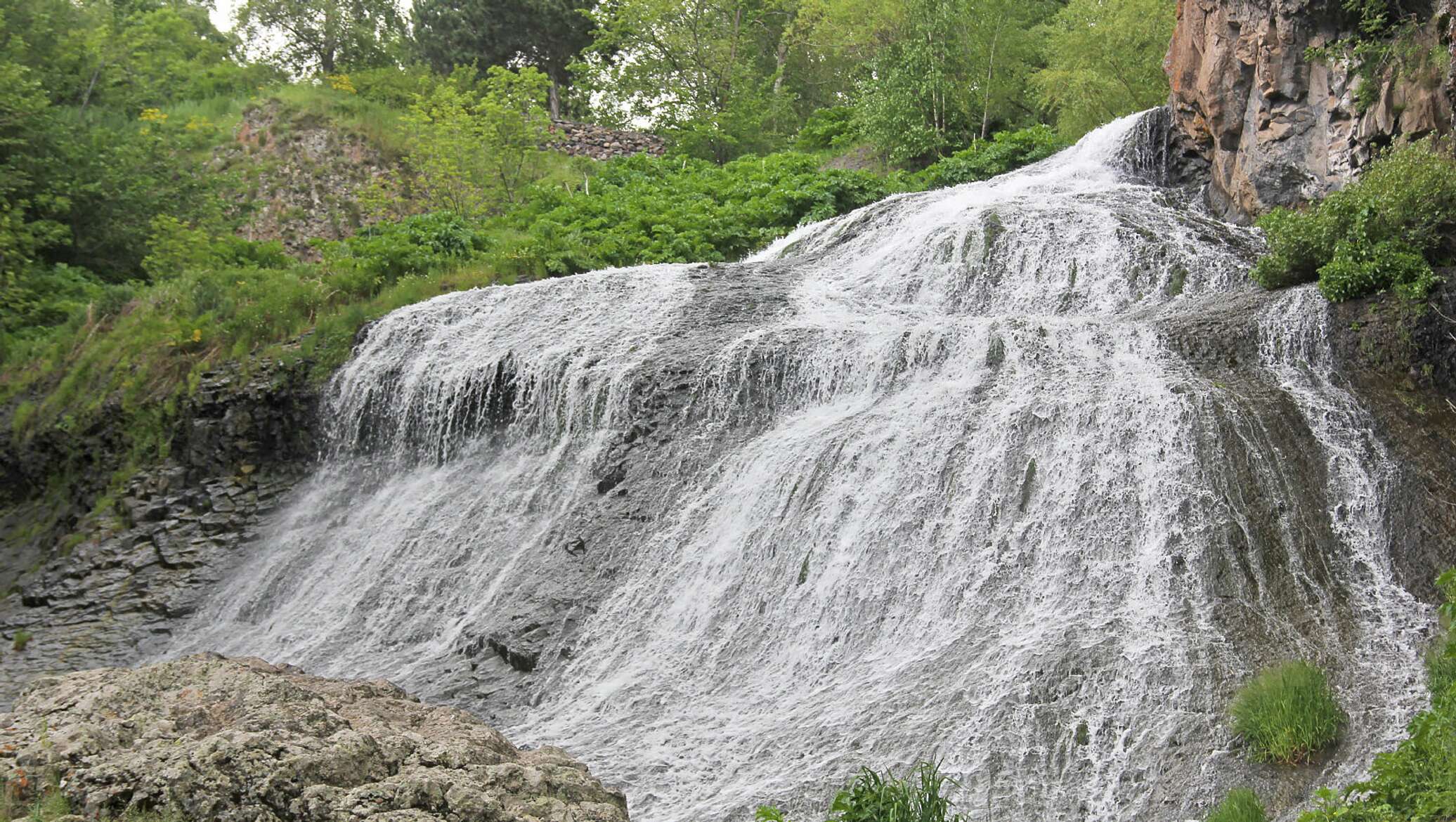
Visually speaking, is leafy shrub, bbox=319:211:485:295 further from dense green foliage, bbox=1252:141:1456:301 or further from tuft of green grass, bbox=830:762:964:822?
tuft of green grass, bbox=830:762:964:822

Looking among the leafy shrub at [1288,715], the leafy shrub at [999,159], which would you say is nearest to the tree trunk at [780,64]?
the leafy shrub at [999,159]

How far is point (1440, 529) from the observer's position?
29.1 feet

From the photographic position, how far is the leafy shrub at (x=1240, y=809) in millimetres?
6594

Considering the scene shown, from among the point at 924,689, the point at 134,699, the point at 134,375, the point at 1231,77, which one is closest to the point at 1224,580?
the point at 924,689

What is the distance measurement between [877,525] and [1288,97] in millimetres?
9051

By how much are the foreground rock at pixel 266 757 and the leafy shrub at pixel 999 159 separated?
1820cm

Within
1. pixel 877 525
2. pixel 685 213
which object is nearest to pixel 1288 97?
pixel 877 525

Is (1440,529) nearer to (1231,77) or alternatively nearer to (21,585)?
(1231,77)

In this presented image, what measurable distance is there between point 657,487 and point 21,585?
28.6ft

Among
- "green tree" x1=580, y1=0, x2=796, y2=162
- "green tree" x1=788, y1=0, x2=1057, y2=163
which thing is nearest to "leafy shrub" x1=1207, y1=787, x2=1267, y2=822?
"green tree" x1=788, y1=0, x2=1057, y2=163

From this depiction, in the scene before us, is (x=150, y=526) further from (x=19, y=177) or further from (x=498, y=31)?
(x=498, y=31)

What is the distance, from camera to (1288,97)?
580 inches

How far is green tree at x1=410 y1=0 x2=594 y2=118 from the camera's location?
3725 centimetres

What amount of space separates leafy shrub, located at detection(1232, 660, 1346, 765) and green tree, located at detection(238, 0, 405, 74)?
3320cm
